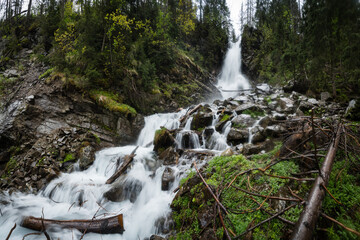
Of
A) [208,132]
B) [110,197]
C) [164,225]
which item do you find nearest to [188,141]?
[208,132]

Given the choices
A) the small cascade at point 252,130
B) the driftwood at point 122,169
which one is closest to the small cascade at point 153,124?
the driftwood at point 122,169

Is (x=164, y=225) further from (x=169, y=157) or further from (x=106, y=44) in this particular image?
(x=106, y=44)

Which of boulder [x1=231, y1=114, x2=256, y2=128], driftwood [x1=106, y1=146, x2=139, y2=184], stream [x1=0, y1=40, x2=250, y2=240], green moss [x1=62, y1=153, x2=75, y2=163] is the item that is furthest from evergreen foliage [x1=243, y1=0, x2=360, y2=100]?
green moss [x1=62, y1=153, x2=75, y2=163]

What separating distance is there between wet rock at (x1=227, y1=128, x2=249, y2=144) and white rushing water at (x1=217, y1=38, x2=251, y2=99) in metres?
16.4

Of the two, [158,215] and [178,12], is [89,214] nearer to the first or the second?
[158,215]

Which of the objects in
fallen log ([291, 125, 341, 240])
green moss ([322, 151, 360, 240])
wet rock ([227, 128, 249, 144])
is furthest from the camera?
wet rock ([227, 128, 249, 144])

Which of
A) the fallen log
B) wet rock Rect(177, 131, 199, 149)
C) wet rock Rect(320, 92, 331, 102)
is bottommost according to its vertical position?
wet rock Rect(177, 131, 199, 149)

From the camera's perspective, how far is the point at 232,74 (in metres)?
27.5

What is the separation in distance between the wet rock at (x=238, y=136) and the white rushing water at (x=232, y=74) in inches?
648

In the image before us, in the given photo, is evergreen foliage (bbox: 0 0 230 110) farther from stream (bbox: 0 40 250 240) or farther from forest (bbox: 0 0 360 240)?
stream (bbox: 0 40 250 240)

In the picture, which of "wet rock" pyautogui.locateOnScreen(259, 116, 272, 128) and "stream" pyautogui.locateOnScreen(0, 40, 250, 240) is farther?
"wet rock" pyautogui.locateOnScreen(259, 116, 272, 128)

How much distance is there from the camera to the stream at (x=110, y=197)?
4.48 metres

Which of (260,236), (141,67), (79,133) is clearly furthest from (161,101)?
(260,236)

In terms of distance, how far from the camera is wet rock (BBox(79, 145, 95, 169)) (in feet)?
26.2
